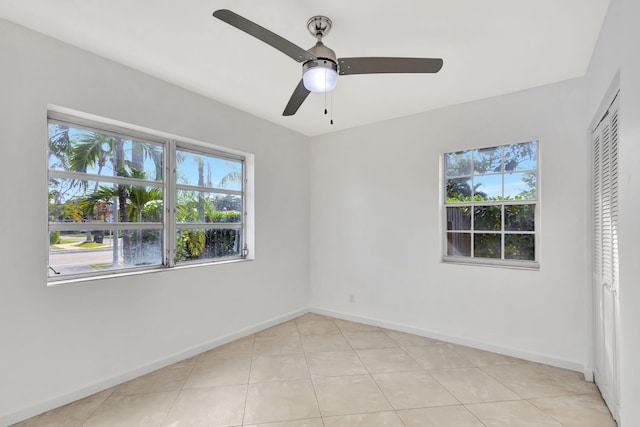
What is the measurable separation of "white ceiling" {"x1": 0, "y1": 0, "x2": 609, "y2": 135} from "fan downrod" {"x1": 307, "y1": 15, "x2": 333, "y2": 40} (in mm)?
41

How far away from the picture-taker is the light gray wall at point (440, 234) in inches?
109

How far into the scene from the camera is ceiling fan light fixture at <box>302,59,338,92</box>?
6.12 feet

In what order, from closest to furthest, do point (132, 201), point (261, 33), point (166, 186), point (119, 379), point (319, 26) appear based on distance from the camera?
point (261, 33)
point (319, 26)
point (119, 379)
point (132, 201)
point (166, 186)

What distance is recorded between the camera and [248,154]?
12.4 ft

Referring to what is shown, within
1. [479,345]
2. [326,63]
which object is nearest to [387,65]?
[326,63]

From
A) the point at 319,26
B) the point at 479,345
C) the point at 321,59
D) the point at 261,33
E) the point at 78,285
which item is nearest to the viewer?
the point at 261,33

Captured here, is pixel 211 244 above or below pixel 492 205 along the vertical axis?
below

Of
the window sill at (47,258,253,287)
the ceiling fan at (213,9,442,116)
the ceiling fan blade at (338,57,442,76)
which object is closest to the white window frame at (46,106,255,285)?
the window sill at (47,258,253,287)

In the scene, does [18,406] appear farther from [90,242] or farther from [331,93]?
[331,93]

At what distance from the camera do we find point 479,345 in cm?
320

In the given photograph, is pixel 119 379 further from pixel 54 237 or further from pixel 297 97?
pixel 297 97

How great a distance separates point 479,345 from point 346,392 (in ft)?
5.40

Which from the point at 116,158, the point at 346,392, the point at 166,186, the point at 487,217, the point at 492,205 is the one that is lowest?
the point at 346,392

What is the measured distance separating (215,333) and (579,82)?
4.24 meters
